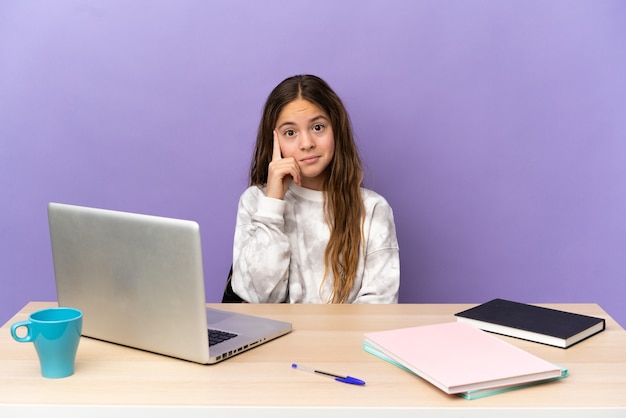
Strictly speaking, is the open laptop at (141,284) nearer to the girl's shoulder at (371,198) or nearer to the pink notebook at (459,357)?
the pink notebook at (459,357)

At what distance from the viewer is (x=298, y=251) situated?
6.91 ft

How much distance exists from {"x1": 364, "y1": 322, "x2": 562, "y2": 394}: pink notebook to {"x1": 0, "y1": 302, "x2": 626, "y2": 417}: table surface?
2cm

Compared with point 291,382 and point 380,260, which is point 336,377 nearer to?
point 291,382

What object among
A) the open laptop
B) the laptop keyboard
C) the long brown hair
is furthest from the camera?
the long brown hair

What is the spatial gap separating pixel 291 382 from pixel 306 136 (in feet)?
3.45

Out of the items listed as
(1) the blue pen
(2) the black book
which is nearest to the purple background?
(2) the black book

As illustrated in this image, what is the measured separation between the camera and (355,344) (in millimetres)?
1313

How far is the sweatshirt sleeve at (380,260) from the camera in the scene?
6.48ft

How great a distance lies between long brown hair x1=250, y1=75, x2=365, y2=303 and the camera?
2045 mm

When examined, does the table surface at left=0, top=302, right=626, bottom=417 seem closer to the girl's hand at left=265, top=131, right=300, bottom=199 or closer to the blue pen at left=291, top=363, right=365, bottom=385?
the blue pen at left=291, top=363, right=365, bottom=385

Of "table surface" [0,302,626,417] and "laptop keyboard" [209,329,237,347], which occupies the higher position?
"laptop keyboard" [209,329,237,347]

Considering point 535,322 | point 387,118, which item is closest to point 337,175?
point 387,118

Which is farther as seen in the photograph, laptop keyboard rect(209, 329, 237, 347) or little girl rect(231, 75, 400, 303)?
little girl rect(231, 75, 400, 303)

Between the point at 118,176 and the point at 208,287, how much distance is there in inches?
20.1
